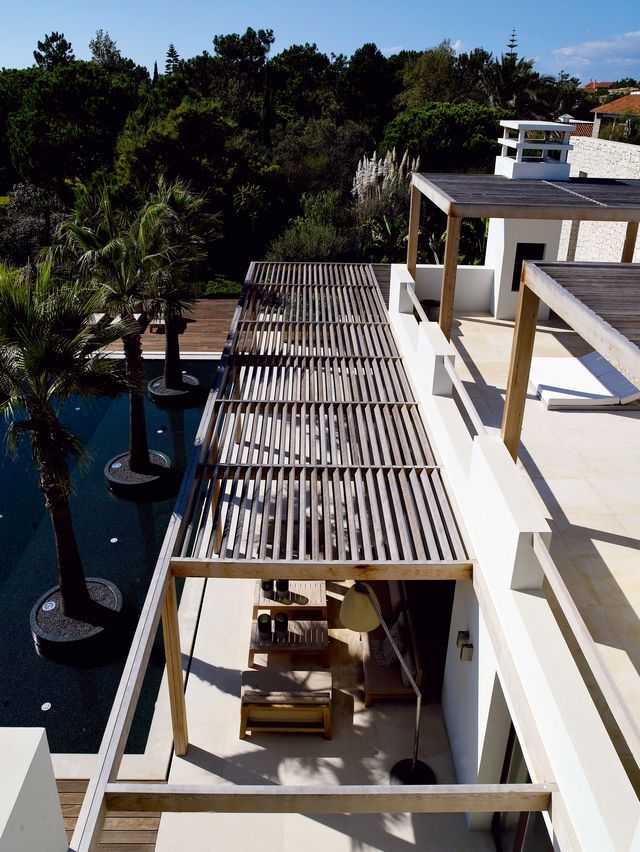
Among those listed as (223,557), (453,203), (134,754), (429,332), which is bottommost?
(134,754)

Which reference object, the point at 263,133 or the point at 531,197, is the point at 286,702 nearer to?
the point at 531,197

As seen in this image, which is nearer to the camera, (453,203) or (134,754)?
(134,754)

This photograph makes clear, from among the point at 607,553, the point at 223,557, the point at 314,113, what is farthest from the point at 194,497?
the point at 314,113

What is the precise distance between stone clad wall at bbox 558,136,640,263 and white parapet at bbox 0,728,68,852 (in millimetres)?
14054

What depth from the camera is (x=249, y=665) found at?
841 cm

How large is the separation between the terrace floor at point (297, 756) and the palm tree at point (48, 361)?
295cm

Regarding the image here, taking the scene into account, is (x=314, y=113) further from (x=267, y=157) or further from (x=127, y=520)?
(x=127, y=520)

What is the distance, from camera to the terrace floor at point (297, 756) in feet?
21.2

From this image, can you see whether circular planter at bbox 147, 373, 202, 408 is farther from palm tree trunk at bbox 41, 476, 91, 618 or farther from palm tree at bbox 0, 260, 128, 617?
palm tree at bbox 0, 260, 128, 617

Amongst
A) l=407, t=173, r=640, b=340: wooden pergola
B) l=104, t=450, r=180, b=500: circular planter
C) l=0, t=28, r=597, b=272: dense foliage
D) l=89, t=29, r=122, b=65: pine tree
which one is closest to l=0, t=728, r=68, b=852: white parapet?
l=407, t=173, r=640, b=340: wooden pergola

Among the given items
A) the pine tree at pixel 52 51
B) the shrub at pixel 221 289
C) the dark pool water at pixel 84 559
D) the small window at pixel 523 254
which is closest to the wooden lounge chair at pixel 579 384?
the small window at pixel 523 254

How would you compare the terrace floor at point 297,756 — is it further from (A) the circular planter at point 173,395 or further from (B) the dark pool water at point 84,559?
(A) the circular planter at point 173,395

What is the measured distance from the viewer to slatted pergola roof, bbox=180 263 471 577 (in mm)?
6387

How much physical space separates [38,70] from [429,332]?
46.4 m
